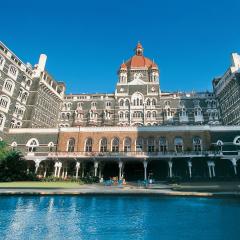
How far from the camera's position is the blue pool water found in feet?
30.5

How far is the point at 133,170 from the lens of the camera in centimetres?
4034

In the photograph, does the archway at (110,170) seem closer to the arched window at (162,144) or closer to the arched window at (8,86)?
the arched window at (162,144)

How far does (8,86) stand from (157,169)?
31682 mm

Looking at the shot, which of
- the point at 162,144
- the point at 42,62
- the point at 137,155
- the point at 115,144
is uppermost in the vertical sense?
the point at 42,62

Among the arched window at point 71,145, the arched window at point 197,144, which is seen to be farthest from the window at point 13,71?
the arched window at point 197,144

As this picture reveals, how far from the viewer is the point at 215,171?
36719mm

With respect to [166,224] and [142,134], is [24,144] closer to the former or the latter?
[142,134]

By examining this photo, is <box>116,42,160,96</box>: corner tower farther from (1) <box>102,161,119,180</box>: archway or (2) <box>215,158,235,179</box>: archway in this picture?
(2) <box>215,158,235,179</box>: archway

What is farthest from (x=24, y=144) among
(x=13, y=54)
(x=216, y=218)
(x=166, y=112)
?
(x=216, y=218)

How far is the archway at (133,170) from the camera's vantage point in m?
39.8

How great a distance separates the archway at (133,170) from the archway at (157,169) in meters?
1.53

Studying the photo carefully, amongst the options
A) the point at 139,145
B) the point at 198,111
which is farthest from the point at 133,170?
the point at 198,111

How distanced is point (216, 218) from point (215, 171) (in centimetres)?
2703

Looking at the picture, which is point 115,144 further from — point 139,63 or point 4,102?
point 139,63
